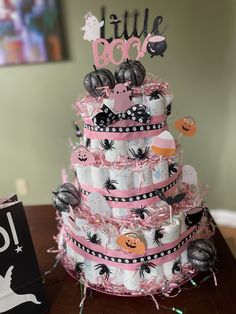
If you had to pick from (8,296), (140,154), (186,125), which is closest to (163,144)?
(140,154)

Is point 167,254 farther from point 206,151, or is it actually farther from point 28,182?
point 28,182

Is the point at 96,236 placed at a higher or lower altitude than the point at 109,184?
lower

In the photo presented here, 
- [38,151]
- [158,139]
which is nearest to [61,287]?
[158,139]

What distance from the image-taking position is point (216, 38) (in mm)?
2066

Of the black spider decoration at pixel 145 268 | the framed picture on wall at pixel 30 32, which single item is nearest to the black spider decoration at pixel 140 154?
the black spider decoration at pixel 145 268

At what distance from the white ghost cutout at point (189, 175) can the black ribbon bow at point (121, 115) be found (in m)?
0.28

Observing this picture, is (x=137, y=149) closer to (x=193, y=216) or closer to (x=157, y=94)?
(x=157, y=94)

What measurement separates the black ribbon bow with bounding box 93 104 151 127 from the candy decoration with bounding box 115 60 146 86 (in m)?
0.09

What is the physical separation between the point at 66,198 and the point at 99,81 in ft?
1.25

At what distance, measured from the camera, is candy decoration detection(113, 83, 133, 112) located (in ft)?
3.21

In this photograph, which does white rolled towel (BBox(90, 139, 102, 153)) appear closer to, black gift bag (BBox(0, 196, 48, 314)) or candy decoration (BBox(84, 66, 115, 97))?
candy decoration (BBox(84, 66, 115, 97))

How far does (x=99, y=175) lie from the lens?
1063 millimetres

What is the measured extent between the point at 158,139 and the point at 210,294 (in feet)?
1.64

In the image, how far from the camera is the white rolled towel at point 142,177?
3.41 feet
